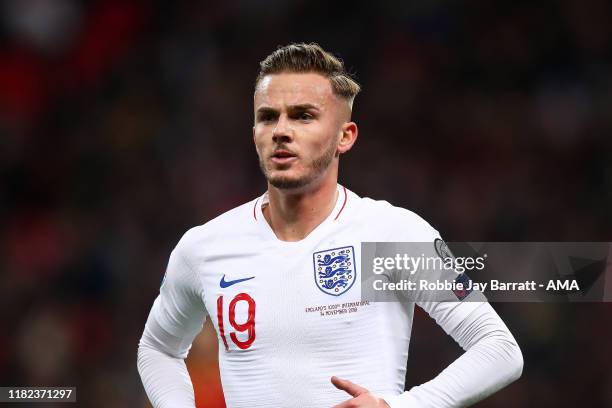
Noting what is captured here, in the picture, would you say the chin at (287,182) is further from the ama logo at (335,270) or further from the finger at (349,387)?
the finger at (349,387)

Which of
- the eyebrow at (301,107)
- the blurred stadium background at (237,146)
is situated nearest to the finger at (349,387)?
the eyebrow at (301,107)

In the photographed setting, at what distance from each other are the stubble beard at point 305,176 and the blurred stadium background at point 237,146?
3.53 m

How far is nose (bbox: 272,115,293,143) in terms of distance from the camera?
12.0 ft

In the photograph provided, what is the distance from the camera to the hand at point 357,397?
10.6 feet

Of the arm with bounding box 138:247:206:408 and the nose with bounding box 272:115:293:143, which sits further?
the arm with bounding box 138:247:206:408

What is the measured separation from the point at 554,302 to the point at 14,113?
5.13m

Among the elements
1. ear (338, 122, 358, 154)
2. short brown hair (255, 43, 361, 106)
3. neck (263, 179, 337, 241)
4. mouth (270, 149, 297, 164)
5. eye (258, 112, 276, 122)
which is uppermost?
short brown hair (255, 43, 361, 106)

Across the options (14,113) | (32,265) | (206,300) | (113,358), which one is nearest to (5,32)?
(14,113)

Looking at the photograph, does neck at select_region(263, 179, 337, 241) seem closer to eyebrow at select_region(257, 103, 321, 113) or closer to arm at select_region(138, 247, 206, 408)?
eyebrow at select_region(257, 103, 321, 113)

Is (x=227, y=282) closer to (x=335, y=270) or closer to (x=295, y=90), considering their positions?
(x=335, y=270)

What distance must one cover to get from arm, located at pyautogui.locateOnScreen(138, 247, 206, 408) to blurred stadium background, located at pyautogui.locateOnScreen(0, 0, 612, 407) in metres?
2.91

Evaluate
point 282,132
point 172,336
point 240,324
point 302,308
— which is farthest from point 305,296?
point 172,336

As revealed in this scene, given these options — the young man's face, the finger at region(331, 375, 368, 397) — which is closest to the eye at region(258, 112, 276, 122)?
the young man's face

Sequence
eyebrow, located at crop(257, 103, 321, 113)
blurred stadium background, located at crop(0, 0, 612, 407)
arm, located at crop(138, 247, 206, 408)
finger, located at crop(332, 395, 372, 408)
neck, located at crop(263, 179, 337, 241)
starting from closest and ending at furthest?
finger, located at crop(332, 395, 372, 408)
eyebrow, located at crop(257, 103, 321, 113)
neck, located at crop(263, 179, 337, 241)
arm, located at crop(138, 247, 206, 408)
blurred stadium background, located at crop(0, 0, 612, 407)
